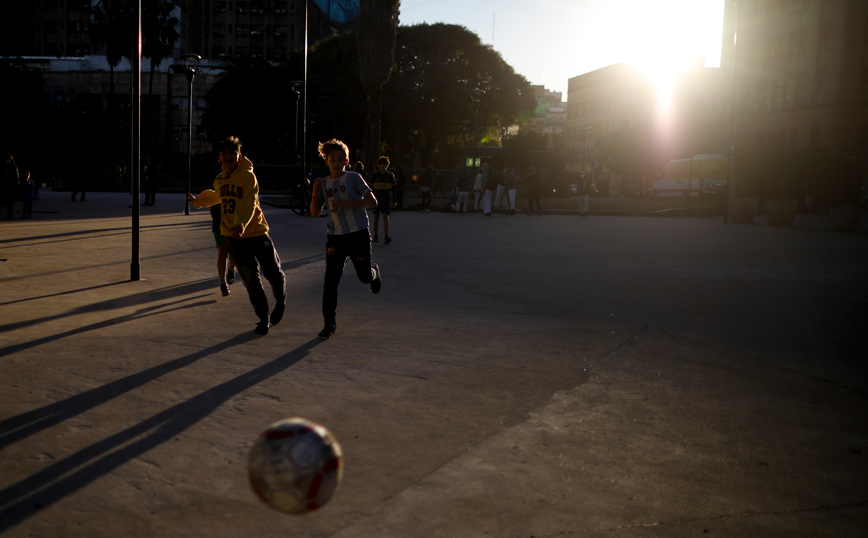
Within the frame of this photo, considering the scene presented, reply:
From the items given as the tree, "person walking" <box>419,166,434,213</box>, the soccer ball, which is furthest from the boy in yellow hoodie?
the tree

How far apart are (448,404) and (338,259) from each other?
2.40 m

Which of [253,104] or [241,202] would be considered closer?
[241,202]

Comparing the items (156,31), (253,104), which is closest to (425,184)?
(253,104)

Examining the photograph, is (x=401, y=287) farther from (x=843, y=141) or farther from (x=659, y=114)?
(x=659, y=114)

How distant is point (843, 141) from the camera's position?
163ft

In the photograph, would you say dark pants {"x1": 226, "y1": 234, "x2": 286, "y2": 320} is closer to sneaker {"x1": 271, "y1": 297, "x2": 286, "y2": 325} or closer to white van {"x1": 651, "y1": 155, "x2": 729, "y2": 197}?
sneaker {"x1": 271, "y1": 297, "x2": 286, "y2": 325}

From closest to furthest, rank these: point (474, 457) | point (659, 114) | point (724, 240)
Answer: point (474, 457), point (724, 240), point (659, 114)

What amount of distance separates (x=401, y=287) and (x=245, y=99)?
55.8 meters

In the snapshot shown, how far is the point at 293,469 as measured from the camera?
2189mm

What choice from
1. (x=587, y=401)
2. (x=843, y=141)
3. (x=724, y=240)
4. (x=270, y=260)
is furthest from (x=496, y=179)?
(x=843, y=141)

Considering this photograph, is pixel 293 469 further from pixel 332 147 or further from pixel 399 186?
pixel 399 186

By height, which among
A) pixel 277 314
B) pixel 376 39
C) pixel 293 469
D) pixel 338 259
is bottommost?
pixel 277 314

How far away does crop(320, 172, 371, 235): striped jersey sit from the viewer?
6660 mm

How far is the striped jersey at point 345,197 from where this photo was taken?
6.66m
